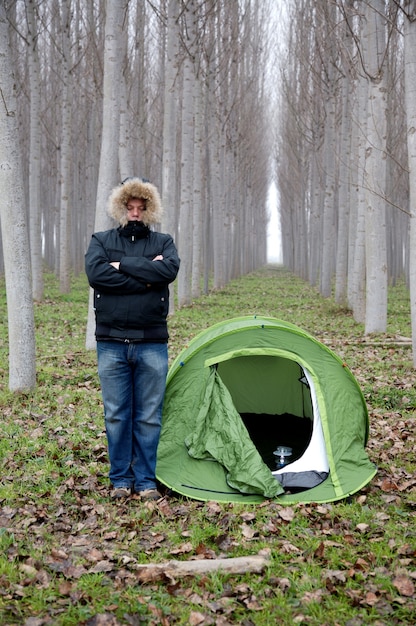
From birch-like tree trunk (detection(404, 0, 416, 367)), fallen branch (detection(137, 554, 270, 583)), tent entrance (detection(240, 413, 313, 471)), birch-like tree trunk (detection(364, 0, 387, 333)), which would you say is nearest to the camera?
fallen branch (detection(137, 554, 270, 583))

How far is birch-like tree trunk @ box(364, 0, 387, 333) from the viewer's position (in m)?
10.2

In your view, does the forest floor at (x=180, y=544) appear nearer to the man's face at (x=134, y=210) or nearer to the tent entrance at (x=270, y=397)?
the tent entrance at (x=270, y=397)

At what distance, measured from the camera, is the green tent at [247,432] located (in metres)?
4.61

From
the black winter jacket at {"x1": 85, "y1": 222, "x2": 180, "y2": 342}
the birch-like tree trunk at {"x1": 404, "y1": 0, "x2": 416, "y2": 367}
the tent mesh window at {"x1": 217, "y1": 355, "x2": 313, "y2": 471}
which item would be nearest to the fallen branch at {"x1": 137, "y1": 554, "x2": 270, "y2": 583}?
the black winter jacket at {"x1": 85, "y1": 222, "x2": 180, "y2": 342}

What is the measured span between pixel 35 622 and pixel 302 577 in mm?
1450

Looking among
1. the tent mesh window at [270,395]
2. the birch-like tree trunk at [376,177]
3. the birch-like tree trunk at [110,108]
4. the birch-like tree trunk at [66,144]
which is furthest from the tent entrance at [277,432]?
the birch-like tree trunk at [66,144]

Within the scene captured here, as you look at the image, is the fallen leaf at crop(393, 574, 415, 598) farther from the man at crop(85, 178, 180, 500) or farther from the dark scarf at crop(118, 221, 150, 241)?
the dark scarf at crop(118, 221, 150, 241)

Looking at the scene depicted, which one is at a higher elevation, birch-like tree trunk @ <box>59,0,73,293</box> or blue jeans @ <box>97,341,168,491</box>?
birch-like tree trunk @ <box>59,0,73,293</box>

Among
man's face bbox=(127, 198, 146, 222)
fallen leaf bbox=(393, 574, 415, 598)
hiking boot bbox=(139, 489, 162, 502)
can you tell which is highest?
man's face bbox=(127, 198, 146, 222)

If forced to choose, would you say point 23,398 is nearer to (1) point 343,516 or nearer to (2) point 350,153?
(1) point 343,516

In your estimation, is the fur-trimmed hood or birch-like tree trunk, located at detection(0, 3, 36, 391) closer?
the fur-trimmed hood

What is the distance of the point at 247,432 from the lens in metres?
4.81

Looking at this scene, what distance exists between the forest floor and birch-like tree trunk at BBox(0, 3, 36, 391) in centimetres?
69

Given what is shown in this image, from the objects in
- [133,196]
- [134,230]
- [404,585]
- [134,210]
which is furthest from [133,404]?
[404,585]
